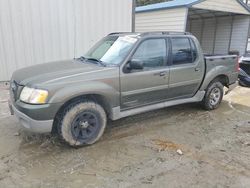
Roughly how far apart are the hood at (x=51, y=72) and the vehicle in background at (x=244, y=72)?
6383 millimetres

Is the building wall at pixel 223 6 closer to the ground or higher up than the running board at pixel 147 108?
higher up

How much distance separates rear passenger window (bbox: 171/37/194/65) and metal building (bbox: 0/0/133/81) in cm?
494

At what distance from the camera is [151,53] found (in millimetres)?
4523

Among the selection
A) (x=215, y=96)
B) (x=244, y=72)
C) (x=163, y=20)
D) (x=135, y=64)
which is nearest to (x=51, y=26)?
(x=135, y=64)

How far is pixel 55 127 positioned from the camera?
3.82 meters

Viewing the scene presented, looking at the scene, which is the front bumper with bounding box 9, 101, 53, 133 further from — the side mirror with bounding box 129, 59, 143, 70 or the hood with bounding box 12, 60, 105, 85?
the side mirror with bounding box 129, 59, 143, 70

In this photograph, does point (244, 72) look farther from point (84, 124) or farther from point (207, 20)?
point (207, 20)


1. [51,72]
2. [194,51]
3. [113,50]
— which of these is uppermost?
[113,50]

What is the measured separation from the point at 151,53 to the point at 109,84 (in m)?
1.08

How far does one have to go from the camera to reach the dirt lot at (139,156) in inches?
123

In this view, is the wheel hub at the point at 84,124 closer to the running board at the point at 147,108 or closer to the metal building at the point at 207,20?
the running board at the point at 147,108

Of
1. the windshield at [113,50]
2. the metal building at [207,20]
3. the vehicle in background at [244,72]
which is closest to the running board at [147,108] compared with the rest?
the windshield at [113,50]

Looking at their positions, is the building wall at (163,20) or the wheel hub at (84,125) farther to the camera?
the building wall at (163,20)

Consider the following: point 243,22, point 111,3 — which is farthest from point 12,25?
point 243,22
